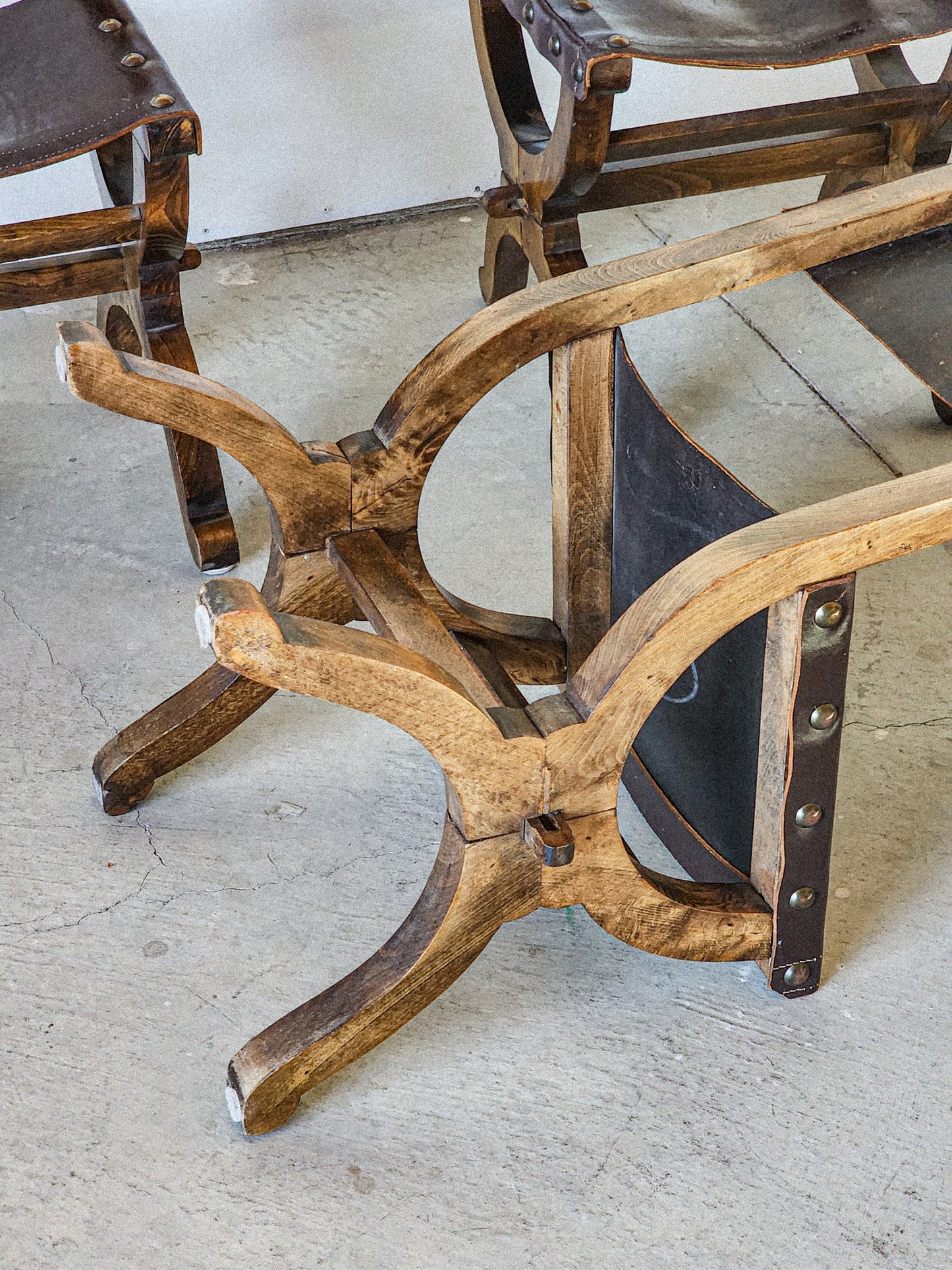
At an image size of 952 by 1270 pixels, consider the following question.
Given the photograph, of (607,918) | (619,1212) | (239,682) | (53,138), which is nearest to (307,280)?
(53,138)

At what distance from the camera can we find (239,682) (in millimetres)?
1693

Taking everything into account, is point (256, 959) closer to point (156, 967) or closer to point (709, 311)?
point (156, 967)

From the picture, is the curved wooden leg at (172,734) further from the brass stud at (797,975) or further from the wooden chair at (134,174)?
the brass stud at (797,975)

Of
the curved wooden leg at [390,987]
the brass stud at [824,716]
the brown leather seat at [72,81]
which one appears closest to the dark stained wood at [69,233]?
the brown leather seat at [72,81]

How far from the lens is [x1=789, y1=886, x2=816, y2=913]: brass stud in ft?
4.73

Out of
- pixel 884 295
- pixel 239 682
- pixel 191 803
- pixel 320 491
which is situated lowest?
pixel 191 803

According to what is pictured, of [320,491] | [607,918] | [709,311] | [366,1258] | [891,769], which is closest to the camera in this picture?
[366,1258]

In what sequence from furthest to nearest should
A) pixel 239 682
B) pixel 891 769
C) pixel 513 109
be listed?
pixel 513 109 → pixel 891 769 → pixel 239 682

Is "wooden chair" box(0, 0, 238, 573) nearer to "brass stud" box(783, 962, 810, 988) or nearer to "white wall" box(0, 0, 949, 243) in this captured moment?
"white wall" box(0, 0, 949, 243)

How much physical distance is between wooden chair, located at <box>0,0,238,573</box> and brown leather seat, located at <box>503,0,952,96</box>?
52 cm

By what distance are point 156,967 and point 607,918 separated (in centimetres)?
52

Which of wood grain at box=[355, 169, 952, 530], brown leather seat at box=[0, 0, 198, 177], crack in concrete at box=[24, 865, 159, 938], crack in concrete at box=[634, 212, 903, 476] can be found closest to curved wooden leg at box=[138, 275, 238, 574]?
brown leather seat at box=[0, 0, 198, 177]

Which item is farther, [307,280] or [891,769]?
[307,280]

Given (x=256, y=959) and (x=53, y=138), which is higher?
(x=53, y=138)
